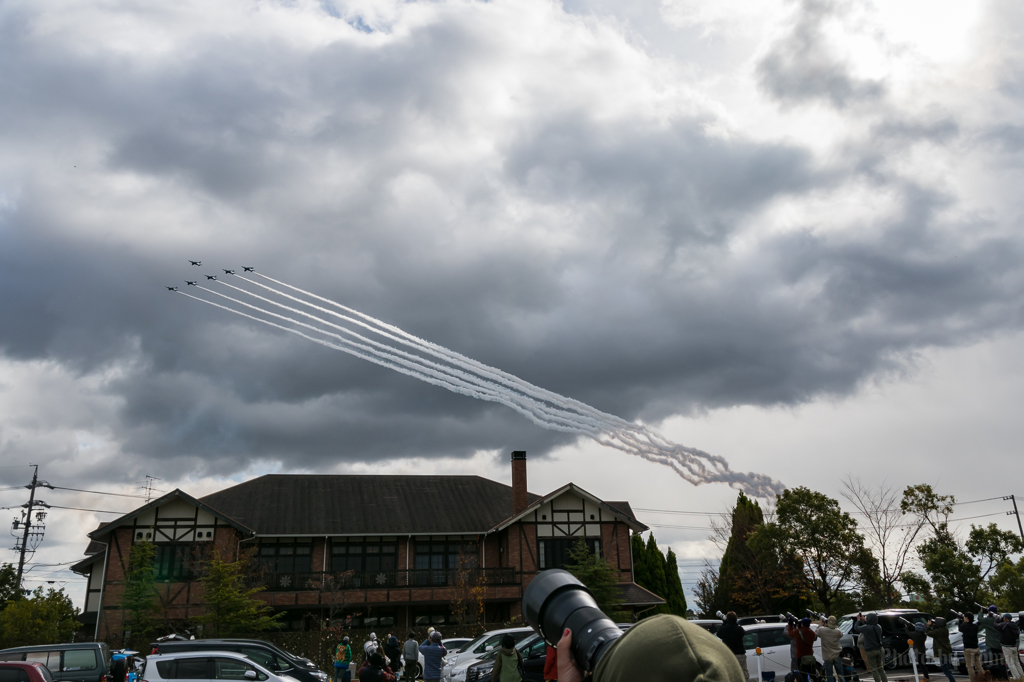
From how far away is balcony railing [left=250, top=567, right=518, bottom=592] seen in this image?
1328 inches

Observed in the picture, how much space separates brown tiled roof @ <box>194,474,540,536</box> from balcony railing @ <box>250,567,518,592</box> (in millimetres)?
1942

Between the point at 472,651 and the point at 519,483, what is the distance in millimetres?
18025

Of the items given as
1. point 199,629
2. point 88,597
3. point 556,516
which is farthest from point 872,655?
point 88,597

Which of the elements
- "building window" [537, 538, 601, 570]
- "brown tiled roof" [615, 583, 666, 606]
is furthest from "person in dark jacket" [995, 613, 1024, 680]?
"building window" [537, 538, 601, 570]

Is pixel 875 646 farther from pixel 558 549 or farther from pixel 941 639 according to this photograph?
pixel 558 549

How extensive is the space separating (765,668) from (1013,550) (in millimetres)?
17472

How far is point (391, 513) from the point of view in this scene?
38250mm

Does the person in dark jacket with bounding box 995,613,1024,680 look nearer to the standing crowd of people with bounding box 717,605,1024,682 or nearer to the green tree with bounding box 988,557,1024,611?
the standing crowd of people with bounding box 717,605,1024,682

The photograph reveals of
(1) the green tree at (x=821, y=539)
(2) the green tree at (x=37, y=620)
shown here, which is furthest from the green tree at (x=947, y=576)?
(2) the green tree at (x=37, y=620)

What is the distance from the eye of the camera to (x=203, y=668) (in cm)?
1574

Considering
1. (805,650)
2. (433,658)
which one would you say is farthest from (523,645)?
(805,650)

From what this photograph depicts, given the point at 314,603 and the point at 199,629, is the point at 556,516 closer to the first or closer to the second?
the point at 314,603

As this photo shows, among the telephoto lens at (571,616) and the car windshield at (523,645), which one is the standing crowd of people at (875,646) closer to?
the car windshield at (523,645)

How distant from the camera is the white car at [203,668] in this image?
15547mm
